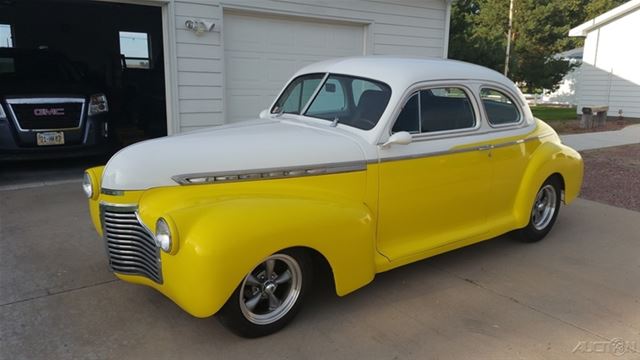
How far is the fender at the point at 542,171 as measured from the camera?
4.91 m

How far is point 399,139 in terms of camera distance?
146 inches

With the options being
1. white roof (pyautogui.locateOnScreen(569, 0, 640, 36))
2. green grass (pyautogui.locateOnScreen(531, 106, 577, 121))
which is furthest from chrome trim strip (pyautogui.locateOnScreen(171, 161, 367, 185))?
white roof (pyautogui.locateOnScreen(569, 0, 640, 36))

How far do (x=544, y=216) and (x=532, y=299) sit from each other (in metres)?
1.72

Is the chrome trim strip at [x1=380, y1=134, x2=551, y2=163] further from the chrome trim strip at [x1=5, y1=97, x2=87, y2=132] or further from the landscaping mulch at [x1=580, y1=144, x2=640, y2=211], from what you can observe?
the chrome trim strip at [x1=5, y1=97, x2=87, y2=132]

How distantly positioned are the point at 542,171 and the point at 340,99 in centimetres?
222

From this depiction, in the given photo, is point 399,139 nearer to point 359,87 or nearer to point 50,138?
point 359,87

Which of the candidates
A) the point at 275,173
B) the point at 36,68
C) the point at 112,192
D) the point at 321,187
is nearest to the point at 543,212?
the point at 321,187

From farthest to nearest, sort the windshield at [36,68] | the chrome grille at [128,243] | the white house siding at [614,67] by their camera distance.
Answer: the white house siding at [614,67] → the windshield at [36,68] → the chrome grille at [128,243]

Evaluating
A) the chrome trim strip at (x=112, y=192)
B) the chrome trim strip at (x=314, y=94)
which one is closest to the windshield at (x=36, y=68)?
the chrome trim strip at (x=314, y=94)

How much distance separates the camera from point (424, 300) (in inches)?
155

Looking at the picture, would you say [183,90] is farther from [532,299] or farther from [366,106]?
[532,299]

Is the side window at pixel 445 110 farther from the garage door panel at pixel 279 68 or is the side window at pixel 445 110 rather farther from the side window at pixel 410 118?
the garage door panel at pixel 279 68

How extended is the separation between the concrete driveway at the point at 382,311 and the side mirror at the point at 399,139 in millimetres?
1204

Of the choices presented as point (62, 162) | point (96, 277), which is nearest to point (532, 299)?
point (96, 277)
